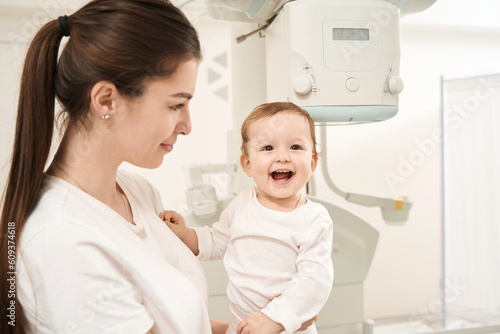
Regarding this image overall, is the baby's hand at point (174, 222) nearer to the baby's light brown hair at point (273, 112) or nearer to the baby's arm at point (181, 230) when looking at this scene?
the baby's arm at point (181, 230)

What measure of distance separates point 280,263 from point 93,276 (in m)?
0.41

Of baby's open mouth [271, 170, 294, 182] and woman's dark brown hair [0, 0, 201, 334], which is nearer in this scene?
woman's dark brown hair [0, 0, 201, 334]

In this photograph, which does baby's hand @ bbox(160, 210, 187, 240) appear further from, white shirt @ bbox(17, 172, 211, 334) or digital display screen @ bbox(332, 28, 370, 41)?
digital display screen @ bbox(332, 28, 370, 41)

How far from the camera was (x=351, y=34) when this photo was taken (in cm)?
103

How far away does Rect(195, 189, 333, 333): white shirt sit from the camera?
89cm

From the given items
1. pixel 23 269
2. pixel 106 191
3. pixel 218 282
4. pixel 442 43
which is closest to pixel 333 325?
pixel 218 282

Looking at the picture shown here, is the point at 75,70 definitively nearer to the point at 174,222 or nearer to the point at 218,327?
the point at 174,222

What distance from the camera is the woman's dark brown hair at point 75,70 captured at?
2.37 feet

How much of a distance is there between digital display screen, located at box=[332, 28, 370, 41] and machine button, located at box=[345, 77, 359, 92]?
10 centimetres

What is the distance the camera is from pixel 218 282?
1.33 meters

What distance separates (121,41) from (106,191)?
11.4 inches

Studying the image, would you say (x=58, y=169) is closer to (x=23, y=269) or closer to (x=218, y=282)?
(x=23, y=269)

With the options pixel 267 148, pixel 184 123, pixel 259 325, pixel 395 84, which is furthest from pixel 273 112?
pixel 259 325

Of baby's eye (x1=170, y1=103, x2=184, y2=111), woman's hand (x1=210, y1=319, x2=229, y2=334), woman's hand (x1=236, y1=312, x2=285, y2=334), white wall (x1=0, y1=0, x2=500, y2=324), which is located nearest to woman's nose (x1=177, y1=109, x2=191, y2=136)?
baby's eye (x1=170, y1=103, x2=184, y2=111)
